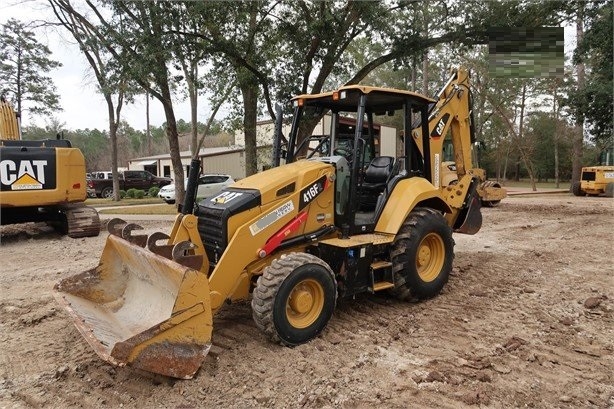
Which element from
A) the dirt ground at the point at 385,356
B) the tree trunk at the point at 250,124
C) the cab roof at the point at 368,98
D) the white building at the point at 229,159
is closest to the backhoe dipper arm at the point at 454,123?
the cab roof at the point at 368,98

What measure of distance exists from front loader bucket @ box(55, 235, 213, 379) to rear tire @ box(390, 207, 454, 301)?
2.35m

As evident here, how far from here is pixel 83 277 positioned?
4773 mm

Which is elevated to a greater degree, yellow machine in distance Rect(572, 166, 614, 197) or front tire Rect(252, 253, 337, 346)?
yellow machine in distance Rect(572, 166, 614, 197)

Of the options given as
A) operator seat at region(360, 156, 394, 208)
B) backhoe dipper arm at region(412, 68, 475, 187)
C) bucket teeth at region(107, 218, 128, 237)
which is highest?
backhoe dipper arm at region(412, 68, 475, 187)

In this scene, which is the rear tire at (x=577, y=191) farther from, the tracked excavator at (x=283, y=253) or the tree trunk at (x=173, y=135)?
the tracked excavator at (x=283, y=253)

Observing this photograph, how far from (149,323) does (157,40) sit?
29.4 feet

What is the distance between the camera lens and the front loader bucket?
329 centimetres

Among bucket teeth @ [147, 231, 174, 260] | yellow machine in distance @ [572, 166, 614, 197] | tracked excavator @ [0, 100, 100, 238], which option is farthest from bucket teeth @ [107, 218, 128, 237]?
yellow machine in distance @ [572, 166, 614, 197]

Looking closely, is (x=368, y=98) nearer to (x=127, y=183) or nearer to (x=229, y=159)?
(x=127, y=183)

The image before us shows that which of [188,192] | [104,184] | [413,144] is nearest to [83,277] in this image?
[188,192]

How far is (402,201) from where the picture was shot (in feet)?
17.4

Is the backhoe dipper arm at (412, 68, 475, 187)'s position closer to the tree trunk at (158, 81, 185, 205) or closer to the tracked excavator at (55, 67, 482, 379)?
the tracked excavator at (55, 67, 482, 379)

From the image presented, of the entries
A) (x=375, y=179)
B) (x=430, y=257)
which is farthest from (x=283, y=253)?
(x=430, y=257)

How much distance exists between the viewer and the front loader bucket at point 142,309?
3.29 metres
